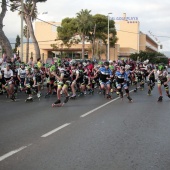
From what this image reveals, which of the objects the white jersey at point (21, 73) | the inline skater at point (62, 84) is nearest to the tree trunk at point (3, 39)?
the white jersey at point (21, 73)

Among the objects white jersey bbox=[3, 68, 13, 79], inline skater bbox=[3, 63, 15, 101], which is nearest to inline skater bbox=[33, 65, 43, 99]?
inline skater bbox=[3, 63, 15, 101]

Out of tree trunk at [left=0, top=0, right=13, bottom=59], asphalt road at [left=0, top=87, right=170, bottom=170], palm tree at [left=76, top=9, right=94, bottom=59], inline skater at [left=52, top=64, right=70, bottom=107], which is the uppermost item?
palm tree at [left=76, top=9, right=94, bottom=59]

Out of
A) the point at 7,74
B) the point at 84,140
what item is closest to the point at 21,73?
the point at 7,74

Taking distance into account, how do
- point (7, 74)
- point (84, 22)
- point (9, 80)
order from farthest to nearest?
point (84, 22) < point (7, 74) < point (9, 80)

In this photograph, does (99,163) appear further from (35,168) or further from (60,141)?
(60,141)

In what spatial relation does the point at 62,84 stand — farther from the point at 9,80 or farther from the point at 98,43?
the point at 98,43

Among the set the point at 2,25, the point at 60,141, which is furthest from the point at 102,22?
the point at 60,141

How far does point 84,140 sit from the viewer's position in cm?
836

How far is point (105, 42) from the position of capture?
78.4 meters

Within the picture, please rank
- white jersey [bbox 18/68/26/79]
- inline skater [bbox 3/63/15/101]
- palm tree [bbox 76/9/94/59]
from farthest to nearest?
palm tree [bbox 76/9/94/59] < white jersey [bbox 18/68/26/79] < inline skater [bbox 3/63/15/101]

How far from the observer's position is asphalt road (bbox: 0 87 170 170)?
6.42m

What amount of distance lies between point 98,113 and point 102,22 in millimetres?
63501

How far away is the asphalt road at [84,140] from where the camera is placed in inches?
253

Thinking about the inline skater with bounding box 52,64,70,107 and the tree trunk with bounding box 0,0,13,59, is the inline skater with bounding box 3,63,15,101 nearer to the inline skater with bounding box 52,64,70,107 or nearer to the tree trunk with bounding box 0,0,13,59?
the inline skater with bounding box 52,64,70,107
